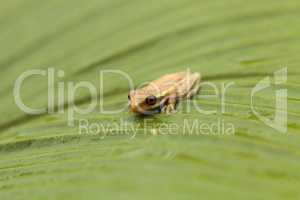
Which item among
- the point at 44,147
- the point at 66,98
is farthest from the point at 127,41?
the point at 44,147

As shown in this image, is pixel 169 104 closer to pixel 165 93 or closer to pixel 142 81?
pixel 165 93

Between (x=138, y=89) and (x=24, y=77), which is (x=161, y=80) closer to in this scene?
(x=138, y=89)

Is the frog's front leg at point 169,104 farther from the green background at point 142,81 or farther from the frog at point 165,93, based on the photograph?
the green background at point 142,81
